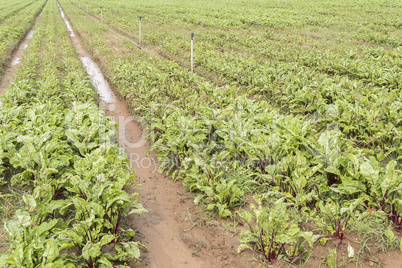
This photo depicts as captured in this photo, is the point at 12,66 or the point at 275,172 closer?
the point at 275,172

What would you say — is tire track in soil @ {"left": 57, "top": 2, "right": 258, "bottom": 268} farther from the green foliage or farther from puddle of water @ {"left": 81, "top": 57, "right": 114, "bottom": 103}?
puddle of water @ {"left": 81, "top": 57, "right": 114, "bottom": 103}

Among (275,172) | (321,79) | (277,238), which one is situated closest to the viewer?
(277,238)

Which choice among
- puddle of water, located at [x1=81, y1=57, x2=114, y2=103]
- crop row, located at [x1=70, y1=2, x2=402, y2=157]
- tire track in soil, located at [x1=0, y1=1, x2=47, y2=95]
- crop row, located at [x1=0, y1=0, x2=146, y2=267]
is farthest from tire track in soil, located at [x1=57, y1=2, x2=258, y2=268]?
tire track in soil, located at [x1=0, y1=1, x2=47, y2=95]

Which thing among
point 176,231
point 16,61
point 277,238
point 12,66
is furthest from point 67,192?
point 16,61

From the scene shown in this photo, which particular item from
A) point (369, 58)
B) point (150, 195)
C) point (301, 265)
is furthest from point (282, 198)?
point (369, 58)

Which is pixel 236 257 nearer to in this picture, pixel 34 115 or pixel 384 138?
pixel 384 138

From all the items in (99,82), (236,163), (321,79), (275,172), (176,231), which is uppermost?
(321,79)

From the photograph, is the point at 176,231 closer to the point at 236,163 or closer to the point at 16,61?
the point at 236,163

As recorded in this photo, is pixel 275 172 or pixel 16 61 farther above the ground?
pixel 275 172

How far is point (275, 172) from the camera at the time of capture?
168 inches

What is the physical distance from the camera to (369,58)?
33.6 ft

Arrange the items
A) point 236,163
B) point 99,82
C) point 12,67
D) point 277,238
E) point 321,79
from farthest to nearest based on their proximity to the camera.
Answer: point 12,67, point 99,82, point 321,79, point 236,163, point 277,238

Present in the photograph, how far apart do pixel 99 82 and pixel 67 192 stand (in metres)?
7.29

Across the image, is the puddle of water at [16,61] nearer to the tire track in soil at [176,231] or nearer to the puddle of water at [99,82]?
the puddle of water at [99,82]
